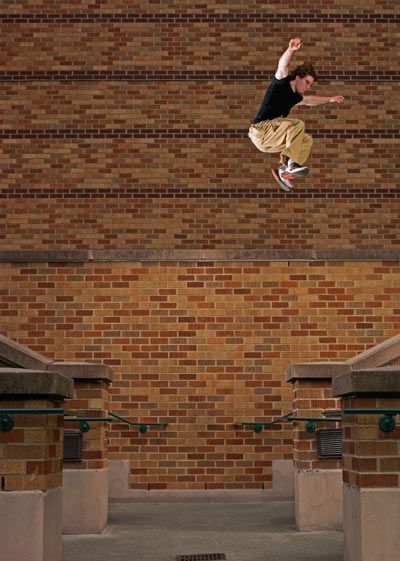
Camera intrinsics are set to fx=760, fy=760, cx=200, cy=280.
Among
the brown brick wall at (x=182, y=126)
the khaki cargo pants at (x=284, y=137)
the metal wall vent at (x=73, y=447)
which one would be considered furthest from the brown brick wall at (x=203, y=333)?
the khaki cargo pants at (x=284, y=137)

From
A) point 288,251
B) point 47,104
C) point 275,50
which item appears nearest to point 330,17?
point 275,50

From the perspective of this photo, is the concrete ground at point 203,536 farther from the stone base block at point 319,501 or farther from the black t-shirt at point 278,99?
the black t-shirt at point 278,99

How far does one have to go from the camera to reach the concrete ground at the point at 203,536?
245 inches

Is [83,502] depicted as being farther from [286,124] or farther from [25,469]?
[286,124]

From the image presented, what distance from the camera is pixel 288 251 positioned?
11.1 m

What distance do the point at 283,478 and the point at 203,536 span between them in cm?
350

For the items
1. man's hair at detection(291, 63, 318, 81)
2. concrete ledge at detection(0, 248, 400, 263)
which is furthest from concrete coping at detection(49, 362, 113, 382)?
man's hair at detection(291, 63, 318, 81)

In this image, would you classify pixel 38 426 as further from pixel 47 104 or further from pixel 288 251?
pixel 47 104

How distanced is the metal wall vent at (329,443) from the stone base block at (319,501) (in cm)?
17

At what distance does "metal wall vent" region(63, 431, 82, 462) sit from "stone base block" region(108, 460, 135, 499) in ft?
9.34

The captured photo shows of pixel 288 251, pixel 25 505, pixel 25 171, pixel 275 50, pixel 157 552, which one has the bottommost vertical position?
pixel 157 552

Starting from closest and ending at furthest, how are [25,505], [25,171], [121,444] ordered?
[25,505] → [121,444] → [25,171]

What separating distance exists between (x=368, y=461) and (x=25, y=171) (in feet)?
26.7

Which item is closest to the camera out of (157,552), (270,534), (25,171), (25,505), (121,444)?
(25,505)
